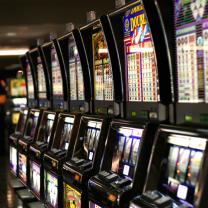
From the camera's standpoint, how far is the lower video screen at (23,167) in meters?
5.84

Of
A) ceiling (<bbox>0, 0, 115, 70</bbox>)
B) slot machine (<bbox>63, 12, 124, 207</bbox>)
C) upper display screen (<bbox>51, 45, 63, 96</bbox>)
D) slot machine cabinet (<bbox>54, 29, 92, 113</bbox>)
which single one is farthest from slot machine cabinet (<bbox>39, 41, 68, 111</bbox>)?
slot machine (<bbox>63, 12, 124, 207</bbox>)

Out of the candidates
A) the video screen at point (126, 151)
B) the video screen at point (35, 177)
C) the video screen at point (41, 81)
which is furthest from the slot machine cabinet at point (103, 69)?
the video screen at point (41, 81)

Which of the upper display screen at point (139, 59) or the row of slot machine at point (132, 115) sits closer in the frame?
the row of slot machine at point (132, 115)

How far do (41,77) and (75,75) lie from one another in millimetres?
1669

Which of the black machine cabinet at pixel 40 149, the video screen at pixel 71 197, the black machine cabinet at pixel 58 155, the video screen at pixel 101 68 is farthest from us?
the black machine cabinet at pixel 40 149

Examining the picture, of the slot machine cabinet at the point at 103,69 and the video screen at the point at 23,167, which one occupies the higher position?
the slot machine cabinet at the point at 103,69

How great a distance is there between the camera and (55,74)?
17.4 ft

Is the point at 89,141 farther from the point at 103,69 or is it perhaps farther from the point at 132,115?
the point at 132,115

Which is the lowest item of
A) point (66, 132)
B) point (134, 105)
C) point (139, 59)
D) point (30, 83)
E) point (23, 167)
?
point (23, 167)

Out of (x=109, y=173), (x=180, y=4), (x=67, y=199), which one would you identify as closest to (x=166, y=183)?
(x=109, y=173)

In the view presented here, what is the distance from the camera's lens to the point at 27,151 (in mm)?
5570

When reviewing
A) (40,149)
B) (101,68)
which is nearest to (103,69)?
(101,68)

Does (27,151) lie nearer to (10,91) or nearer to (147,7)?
(147,7)

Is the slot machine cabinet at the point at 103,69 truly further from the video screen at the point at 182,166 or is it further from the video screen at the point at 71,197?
the video screen at the point at 182,166
